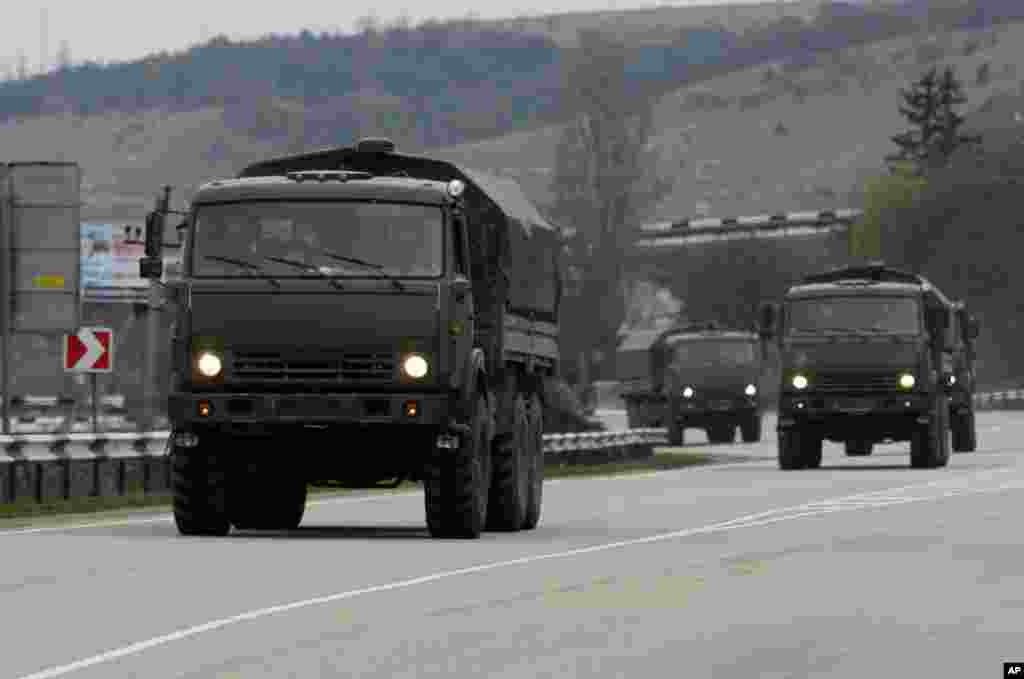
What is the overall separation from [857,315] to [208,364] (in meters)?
24.6

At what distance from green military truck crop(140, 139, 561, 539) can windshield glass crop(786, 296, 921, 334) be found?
22.8 m

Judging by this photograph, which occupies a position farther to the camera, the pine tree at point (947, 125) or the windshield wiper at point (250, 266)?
the pine tree at point (947, 125)

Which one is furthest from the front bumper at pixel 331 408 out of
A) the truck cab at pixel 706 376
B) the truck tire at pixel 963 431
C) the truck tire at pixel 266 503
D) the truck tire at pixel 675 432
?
A: the truck tire at pixel 675 432

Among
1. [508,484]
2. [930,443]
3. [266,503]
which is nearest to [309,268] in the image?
[266,503]

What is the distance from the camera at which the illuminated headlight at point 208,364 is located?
24.1 metres

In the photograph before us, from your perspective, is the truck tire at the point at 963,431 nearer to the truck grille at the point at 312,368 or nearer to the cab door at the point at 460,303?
the cab door at the point at 460,303

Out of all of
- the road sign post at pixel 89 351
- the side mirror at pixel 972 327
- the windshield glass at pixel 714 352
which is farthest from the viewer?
the windshield glass at pixel 714 352

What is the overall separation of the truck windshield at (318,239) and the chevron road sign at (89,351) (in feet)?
57.5

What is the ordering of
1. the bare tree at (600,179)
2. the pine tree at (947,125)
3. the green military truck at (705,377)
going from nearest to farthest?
1. the green military truck at (705,377)
2. the bare tree at (600,179)
3. the pine tree at (947,125)

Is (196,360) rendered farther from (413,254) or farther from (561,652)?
(561,652)

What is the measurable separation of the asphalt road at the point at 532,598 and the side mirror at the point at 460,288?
5.89 feet

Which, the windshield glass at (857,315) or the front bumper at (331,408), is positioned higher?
the windshield glass at (857,315)

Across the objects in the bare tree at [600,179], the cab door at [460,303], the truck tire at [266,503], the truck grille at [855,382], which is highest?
the bare tree at [600,179]

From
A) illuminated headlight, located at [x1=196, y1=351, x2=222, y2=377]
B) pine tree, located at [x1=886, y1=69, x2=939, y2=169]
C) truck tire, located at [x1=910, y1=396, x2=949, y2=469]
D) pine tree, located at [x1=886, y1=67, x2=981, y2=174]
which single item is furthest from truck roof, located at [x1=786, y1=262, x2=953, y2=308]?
pine tree, located at [x1=886, y1=69, x2=939, y2=169]
